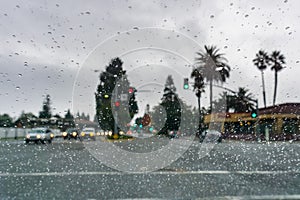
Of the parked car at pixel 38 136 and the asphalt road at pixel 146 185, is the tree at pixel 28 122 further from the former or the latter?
the asphalt road at pixel 146 185

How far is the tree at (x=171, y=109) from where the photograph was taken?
7512cm

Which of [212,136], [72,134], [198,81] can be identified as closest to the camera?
[212,136]

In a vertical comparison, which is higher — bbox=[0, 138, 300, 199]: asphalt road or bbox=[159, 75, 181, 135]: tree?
bbox=[159, 75, 181, 135]: tree

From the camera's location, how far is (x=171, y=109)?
8244 centimetres

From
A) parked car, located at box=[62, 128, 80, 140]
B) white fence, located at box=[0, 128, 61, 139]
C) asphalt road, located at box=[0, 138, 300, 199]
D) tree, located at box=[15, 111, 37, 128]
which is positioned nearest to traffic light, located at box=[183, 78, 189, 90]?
tree, located at box=[15, 111, 37, 128]

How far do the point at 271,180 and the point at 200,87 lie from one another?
2355 inches

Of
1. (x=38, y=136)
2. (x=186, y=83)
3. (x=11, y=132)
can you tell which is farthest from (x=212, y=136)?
(x=11, y=132)

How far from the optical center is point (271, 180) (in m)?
6.70

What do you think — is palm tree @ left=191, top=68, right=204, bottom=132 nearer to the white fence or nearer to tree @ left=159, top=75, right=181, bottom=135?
tree @ left=159, top=75, right=181, bottom=135

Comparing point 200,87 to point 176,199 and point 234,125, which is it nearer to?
point 234,125

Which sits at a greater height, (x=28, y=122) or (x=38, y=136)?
(x=28, y=122)

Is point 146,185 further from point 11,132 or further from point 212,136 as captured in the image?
point 11,132

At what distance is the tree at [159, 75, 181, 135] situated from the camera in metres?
75.1

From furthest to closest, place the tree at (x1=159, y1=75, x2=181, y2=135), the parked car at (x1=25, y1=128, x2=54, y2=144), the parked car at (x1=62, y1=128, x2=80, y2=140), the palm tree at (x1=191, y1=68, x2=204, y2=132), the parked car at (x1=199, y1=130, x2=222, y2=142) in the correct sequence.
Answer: the tree at (x1=159, y1=75, x2=181, y2=135), the palm tree at (x1=191, y1=68, x2=204, y2=132), the parked car at (x1=62, y1=128, x2=80, y2=140), the parked car at (x1=199, y1=130, x2=222, y2=142), the parked car at (x1=25, y1=128, x2=54, y2=144)
